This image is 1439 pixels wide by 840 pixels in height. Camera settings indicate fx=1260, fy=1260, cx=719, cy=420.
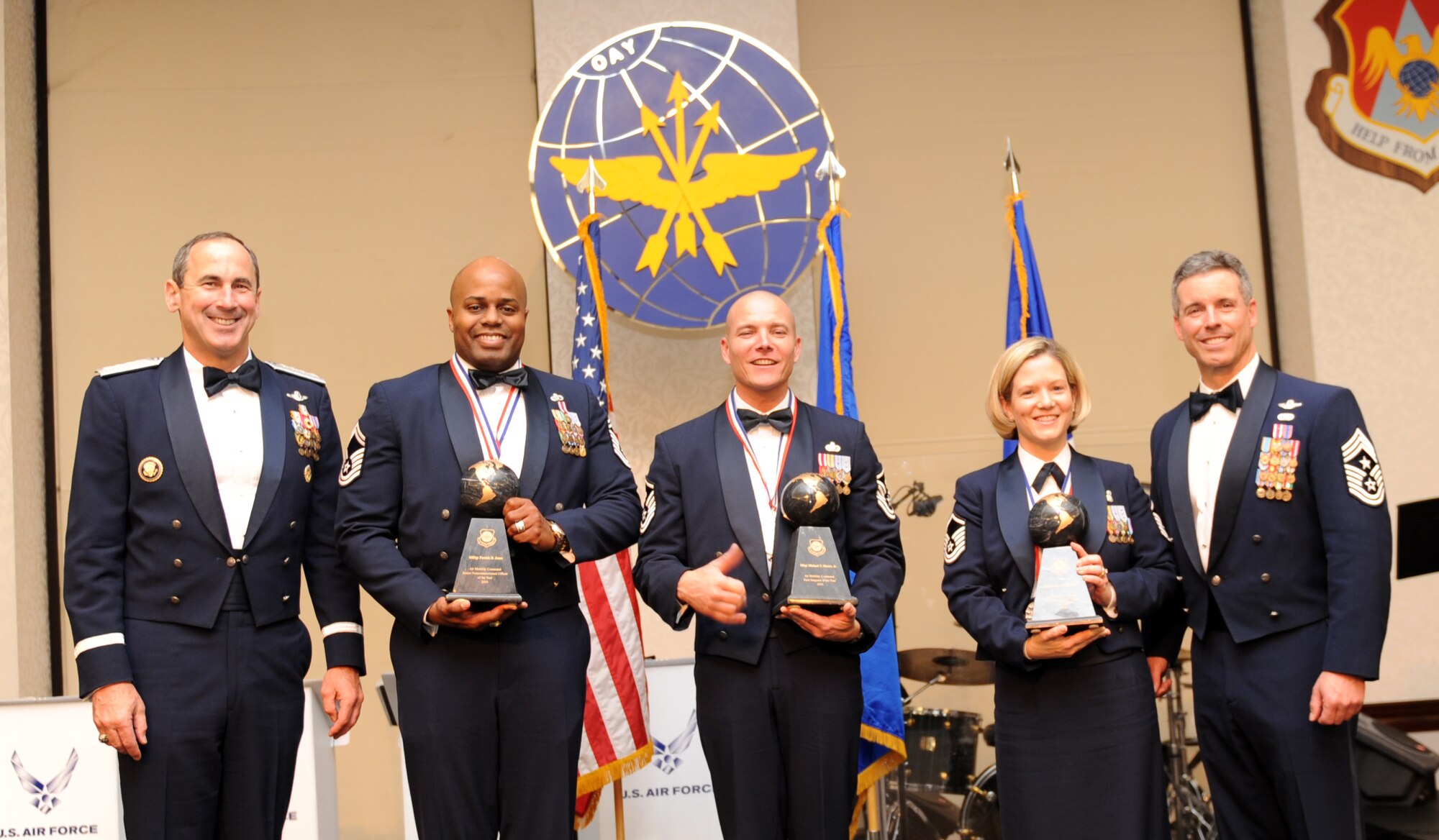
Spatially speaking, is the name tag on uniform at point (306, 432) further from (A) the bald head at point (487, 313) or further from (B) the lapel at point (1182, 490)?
(B) the lapel at point (1182, 490)

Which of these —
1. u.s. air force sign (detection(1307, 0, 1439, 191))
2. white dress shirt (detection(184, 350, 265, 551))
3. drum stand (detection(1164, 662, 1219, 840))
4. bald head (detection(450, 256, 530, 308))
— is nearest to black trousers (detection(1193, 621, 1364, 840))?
drum stand (detection(1164, 662, 1219, 840))

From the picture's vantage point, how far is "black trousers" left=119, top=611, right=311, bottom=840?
2.55m

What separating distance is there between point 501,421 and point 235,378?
600mm

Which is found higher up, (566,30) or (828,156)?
(566,30)

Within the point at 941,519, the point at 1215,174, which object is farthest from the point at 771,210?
the point at 1215,174

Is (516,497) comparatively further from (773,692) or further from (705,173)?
(705,173)

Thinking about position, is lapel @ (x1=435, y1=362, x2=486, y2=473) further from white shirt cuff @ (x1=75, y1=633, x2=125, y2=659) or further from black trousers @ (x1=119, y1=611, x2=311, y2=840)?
white shirt cuff @ (x1=75, y1=633, x2=125, y2=659)

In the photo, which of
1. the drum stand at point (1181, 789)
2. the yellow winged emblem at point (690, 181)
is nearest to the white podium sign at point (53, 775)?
the yellow winged emblem at point (690, 181)

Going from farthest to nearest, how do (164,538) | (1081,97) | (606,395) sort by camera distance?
1. (1081,97)
2. (606,395)
3. (164,538)

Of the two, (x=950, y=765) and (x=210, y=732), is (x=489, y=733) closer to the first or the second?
(x=210, y=732)

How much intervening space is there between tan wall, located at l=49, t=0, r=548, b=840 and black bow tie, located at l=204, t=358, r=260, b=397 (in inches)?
88.6

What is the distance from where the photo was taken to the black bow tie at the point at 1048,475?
2.90 meters

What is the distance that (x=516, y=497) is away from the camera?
261 cm

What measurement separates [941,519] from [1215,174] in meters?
2.11
